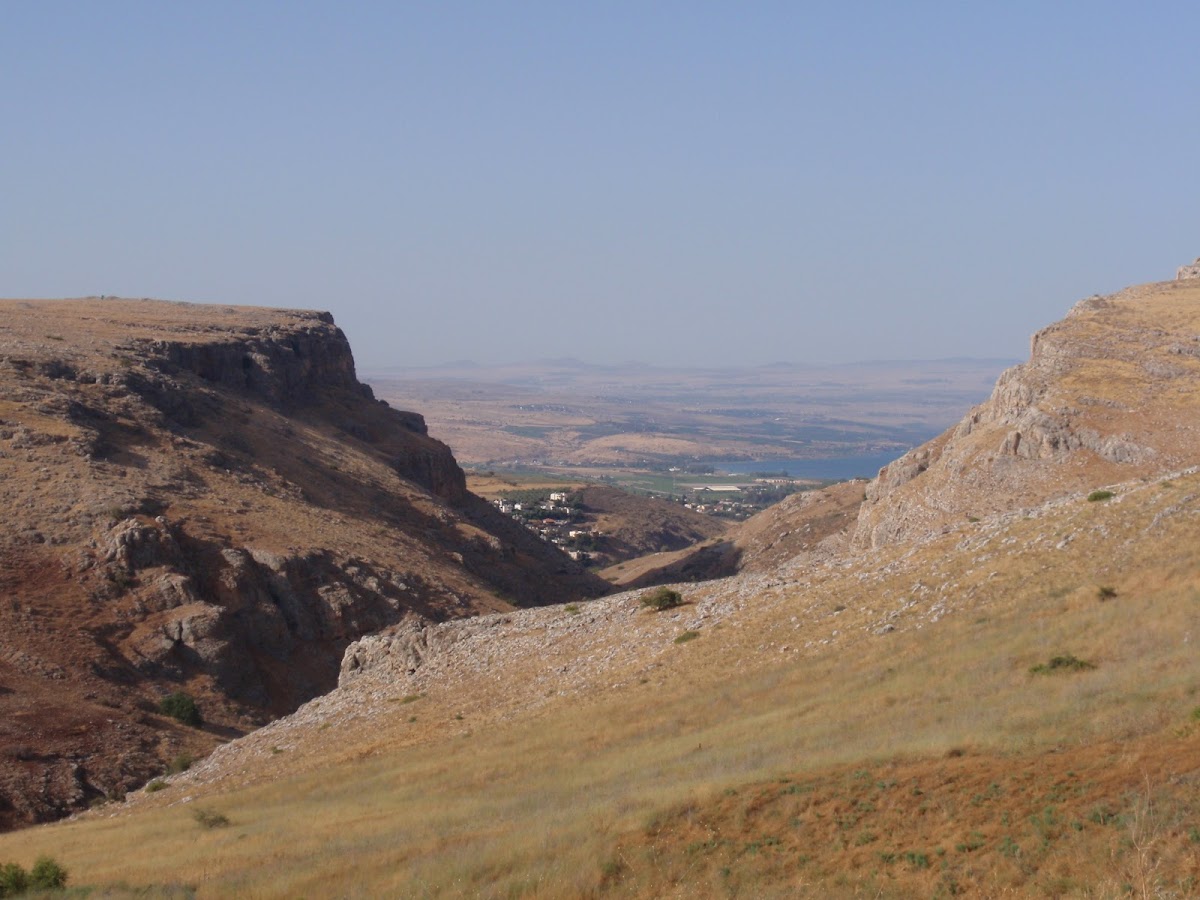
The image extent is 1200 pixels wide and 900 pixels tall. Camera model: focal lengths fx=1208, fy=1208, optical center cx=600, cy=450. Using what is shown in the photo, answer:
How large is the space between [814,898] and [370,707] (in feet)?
71.2

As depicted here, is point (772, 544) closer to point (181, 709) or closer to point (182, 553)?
point (182, 553)

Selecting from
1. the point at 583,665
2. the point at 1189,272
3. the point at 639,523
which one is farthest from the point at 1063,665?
the point at 639,523

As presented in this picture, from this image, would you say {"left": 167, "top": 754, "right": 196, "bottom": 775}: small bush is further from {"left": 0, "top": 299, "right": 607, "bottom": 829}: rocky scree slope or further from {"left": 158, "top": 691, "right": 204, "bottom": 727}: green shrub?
{"left": 158, "top": 691, "right": 204, "bottom": 727}: green shrub

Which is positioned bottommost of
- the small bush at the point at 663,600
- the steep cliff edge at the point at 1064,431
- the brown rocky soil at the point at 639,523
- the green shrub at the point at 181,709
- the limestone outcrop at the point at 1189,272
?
the brown rocky soil at the point at 639,523

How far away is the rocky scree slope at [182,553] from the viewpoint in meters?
34.1

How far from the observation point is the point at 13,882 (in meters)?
16.5

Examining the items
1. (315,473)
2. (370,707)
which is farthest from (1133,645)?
(315,473)

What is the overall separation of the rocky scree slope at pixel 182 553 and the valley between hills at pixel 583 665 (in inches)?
6.2

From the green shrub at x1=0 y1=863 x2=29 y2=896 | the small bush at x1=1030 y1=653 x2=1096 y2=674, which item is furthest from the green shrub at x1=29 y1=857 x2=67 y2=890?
the small bush at x1=1030 y1=653 x2=1096 y2=674

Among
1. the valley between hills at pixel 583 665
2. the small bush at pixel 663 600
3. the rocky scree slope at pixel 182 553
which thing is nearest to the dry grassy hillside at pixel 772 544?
the valley between hills at pixel 583 665

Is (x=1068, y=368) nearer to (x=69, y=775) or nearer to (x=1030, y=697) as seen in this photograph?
(x=1030, y=697)

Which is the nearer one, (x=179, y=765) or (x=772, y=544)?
(x=179, y=765)

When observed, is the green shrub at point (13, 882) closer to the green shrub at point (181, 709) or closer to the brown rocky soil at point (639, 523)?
the green shrub at point (181, 709)

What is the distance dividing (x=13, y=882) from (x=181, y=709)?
19889mm
